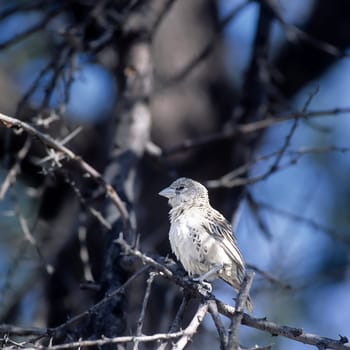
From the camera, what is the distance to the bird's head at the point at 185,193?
5.00m

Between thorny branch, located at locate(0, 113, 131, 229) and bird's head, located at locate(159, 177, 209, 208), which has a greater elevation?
A: bird's head, located at locate(159, 177, 209, 208)

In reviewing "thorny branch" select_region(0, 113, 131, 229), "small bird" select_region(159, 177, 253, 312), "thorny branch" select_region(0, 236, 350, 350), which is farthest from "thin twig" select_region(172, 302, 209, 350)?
"small bird" select_region(159, 177, 253, 312)

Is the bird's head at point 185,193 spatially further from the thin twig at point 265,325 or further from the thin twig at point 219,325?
the thin twig at point 219,325

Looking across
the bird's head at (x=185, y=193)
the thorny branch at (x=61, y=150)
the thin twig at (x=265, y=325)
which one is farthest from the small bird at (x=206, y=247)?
the thin twig at (x=265, y=325)

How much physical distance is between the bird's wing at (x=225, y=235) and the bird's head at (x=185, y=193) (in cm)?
28

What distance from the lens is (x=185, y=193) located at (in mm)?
5051

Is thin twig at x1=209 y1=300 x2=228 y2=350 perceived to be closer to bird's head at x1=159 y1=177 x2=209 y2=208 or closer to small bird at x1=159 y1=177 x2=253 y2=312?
small bird at x1=159 y1=177 x2=253 y2=312

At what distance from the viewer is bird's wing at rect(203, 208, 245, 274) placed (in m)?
4.42

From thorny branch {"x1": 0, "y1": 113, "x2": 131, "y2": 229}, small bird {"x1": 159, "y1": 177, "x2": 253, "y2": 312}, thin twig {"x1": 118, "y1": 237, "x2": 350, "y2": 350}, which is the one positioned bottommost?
thin twig {"x1": 118, "y1": 237, "x2": 350, "y2": 350}

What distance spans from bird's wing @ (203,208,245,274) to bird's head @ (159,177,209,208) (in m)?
0.28

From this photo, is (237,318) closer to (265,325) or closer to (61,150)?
(265,325)

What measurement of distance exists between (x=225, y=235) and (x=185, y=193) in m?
0.63

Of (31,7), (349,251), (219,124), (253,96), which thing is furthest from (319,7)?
(31,7)

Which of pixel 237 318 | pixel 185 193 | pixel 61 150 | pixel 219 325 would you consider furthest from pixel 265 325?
pixel 185 193
